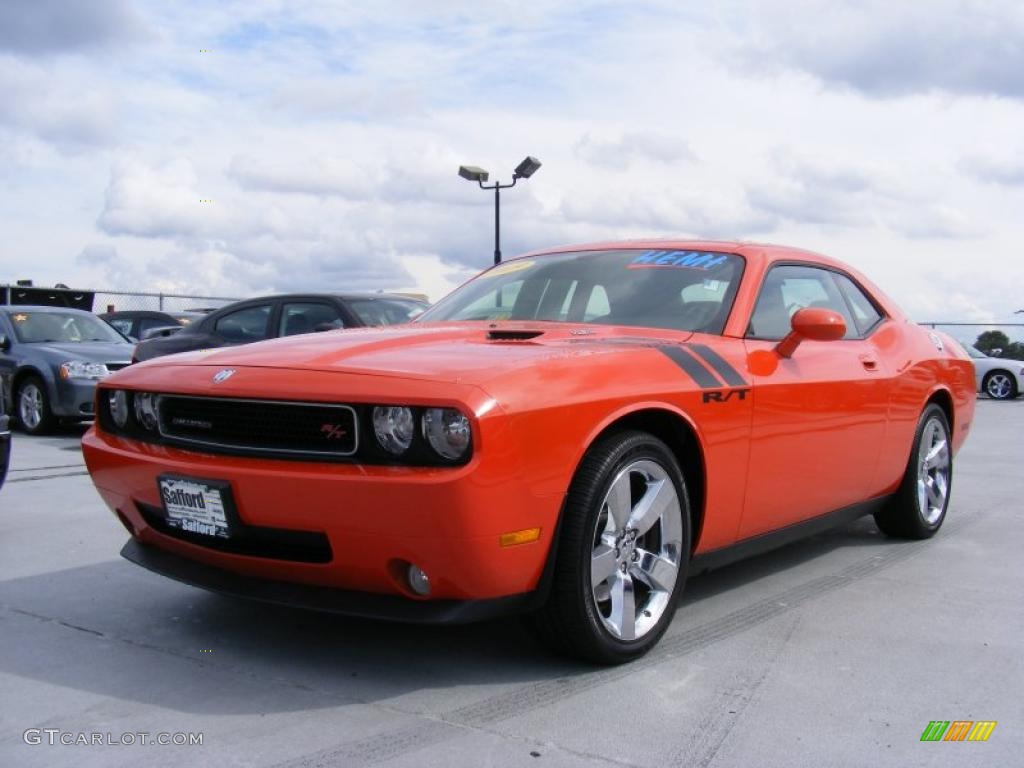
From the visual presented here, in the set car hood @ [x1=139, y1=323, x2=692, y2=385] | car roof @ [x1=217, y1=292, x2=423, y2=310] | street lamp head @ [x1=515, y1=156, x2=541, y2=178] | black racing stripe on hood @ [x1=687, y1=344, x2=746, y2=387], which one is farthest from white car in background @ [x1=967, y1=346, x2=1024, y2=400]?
car hood @ [x1=139, y1=323, x2=692, y2=385]

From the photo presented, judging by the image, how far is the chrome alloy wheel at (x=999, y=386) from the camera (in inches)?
761

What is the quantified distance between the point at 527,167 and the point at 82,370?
415 inches

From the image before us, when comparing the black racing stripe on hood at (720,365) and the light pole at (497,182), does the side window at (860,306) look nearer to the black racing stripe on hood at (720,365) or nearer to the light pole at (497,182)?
the black racing stripe on hood at (720,365)

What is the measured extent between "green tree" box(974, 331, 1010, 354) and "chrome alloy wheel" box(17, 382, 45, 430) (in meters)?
17.5

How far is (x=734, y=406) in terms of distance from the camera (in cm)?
370

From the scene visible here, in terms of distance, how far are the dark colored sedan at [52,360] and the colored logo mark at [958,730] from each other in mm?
8536

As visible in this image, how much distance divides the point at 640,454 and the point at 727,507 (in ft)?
1.94

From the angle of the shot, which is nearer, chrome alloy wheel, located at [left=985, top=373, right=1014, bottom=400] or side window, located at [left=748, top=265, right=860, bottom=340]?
side window, located at [left=748, top=265, right=860, bottom=340]

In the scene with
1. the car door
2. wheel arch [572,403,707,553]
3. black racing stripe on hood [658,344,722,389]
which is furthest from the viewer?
the car door

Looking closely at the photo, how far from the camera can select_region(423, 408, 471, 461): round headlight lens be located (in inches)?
111

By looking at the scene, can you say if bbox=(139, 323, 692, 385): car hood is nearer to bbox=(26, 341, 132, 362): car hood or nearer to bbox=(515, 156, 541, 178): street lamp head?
bbox=(26, 341, 132, 362): car hood

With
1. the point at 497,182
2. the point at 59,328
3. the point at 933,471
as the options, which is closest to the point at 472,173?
the point at 497,182

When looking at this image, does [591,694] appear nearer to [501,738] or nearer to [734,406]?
[501,738]

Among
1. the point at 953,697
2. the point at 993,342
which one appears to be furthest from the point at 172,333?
the point at 993,342
